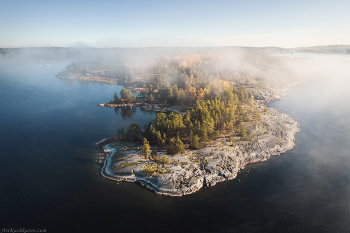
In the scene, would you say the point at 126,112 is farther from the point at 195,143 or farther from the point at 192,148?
the point at 195,143

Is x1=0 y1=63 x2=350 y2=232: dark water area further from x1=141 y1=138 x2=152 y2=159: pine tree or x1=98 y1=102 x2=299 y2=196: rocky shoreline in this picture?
A: x1=141 y1=138 x2=152 y2=159: pine tree

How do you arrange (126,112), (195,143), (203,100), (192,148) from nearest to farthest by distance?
(195,143) → (192,148) → (126,112) → (203,100)

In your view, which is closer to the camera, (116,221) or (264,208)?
(116,221)

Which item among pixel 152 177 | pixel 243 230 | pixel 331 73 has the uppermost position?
pixel 331 73

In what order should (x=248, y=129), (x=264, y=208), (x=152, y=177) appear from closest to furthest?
(x=264, y=208), (x=152, y=177), (x=248, y=129)

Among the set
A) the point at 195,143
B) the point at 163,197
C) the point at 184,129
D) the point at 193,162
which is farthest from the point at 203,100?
the point at 163,197

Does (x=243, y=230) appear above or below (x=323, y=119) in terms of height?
below

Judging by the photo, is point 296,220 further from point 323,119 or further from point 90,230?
point 323,119

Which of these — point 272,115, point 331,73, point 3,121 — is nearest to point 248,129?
point 272,115
